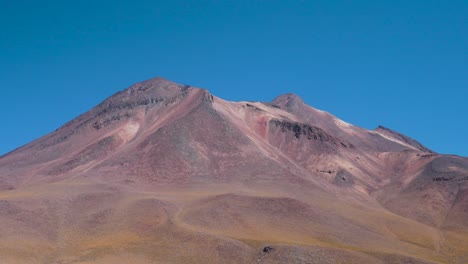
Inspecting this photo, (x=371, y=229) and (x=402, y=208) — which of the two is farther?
(x=402, y=208)

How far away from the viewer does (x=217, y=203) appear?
131 meters

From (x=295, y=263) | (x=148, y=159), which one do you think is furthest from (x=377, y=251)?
(x=148, y=159)

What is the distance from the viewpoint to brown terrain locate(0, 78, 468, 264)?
343ft

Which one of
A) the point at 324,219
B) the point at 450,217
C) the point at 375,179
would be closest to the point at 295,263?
the point at 324,219

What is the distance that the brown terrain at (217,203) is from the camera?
104 meters

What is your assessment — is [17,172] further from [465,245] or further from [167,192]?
[465,245]

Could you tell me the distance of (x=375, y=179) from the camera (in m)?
193

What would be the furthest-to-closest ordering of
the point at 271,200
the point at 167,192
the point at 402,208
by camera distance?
1. the point at 402,208
2. the point at 167,192
3. the point at 271,200

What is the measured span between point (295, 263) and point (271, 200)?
37672 mm

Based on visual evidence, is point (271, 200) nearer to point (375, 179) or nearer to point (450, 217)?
point (450, 217)

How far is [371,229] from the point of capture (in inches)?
5064

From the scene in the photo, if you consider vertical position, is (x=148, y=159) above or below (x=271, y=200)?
above

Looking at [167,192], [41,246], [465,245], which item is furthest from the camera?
[167,192]

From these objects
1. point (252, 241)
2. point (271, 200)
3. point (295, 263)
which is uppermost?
point (271, 200)
